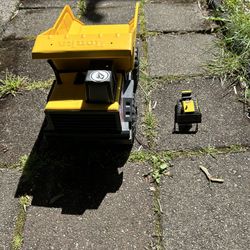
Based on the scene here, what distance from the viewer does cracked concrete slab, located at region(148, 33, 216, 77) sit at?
3.68 metres

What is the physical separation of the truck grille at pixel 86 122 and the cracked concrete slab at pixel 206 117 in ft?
1.63

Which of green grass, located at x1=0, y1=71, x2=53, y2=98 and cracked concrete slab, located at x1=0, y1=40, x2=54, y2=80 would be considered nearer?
green grass, located at x1=0, y1=71, x2=53, y2=98

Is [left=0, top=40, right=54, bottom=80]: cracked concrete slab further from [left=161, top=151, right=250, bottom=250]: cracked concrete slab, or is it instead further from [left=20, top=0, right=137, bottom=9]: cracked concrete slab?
[left=161, top=151, right=250, bottom=250]: cracked concrete slab

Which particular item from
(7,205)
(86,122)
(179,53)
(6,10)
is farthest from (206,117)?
(6,10)

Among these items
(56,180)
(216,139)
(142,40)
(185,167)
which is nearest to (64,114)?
(56,180)

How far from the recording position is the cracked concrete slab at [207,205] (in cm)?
248

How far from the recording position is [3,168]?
2975 mm

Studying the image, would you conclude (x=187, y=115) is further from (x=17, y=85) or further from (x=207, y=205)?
(x=17, y=85)

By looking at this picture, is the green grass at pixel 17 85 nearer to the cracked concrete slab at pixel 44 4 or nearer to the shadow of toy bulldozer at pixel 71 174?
the shadow of toy bulldozer at pixel 71 174

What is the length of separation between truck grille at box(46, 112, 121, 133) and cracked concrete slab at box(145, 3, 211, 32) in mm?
1822

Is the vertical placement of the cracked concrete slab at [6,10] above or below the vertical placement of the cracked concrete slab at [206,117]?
above

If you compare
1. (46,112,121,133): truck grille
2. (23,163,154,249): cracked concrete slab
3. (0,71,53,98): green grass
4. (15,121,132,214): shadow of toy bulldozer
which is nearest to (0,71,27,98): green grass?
(0,71,53,98): green grass

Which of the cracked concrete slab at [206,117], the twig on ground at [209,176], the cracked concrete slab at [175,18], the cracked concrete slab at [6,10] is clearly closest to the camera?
the twig on ground at [209,176]

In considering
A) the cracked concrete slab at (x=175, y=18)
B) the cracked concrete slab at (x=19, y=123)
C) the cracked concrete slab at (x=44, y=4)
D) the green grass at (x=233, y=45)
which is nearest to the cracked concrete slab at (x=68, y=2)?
the cracked concrete slab at (x=44, y=4)
